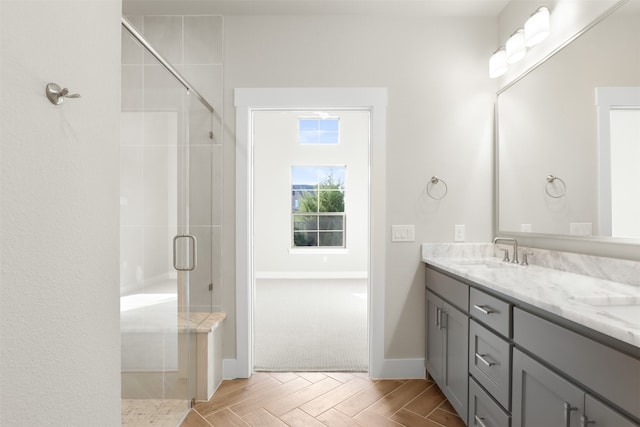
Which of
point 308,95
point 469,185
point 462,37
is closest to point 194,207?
point 308,95

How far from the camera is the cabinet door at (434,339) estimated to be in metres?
2.14

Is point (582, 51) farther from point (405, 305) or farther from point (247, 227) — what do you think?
point (247, 227)

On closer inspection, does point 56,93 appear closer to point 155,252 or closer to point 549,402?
point 155,252

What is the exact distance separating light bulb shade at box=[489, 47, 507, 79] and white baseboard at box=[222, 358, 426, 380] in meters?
2.16

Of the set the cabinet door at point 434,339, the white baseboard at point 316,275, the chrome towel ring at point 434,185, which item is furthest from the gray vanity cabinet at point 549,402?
the white baseboard at point 316,275

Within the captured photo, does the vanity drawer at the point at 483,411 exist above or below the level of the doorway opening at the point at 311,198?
below

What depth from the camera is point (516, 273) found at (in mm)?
1779

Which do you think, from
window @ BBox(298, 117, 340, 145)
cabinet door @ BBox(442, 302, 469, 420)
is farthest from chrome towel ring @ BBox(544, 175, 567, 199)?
window @ BBox(298, 117, 340, 145)

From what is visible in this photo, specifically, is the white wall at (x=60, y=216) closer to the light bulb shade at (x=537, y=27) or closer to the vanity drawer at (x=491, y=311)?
the vanity drawer at (x=491, y=311)

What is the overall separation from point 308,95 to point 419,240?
1.38 meters

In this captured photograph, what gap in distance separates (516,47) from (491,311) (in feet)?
5.69

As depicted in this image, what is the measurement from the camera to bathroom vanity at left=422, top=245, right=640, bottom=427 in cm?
92

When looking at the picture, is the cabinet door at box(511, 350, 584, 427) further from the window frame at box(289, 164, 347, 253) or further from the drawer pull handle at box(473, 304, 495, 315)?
the window frame at box(289, 164, 347, 253)

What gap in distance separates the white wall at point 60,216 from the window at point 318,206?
5743 millimetres
